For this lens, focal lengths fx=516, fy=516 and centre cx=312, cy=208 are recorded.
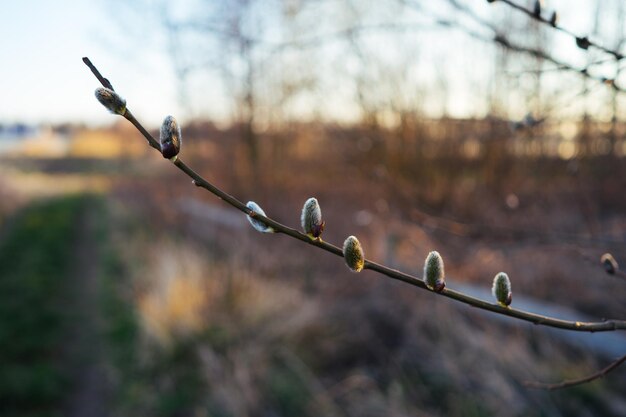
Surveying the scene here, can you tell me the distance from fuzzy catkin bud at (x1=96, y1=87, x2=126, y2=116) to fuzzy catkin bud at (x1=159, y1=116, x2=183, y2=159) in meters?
0.06

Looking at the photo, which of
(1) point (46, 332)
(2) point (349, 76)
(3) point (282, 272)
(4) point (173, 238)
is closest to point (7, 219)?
(4) point (173, 238)

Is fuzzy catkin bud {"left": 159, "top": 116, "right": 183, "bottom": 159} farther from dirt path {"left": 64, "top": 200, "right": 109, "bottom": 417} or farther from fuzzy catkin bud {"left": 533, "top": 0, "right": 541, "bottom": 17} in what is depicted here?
dirt path {"left": 64, "top": 200, "right": 109, "bottom": 417}

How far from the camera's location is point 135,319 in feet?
19.6

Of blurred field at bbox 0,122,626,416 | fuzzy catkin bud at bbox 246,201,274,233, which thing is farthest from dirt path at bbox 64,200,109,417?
fuzzy catkin bud at bbox 246,201,274,233

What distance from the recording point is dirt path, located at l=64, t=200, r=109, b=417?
461cm

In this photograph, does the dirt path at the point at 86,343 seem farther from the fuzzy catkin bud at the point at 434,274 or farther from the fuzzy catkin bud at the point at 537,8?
the fuzzy catkin bud at the point at 537,8

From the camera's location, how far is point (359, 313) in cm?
509

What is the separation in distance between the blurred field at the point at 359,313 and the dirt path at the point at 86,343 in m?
0.02

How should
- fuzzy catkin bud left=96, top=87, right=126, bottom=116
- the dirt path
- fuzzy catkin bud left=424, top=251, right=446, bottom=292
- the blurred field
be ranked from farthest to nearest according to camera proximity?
the dirt path
the blurred field
fuzzy catkin bud left=424, top=251, right=446, bottom=292
fuzzy catkin bud left=96, top=87, right=126, bottom=116

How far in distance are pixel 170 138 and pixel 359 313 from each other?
461 cm

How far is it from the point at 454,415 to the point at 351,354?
1.27 m

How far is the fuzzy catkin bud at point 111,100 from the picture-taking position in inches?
25.6

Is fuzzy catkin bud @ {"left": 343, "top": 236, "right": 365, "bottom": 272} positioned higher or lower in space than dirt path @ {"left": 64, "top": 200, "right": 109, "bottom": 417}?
higher

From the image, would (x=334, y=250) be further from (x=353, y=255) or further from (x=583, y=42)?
(x=583, y=42)
